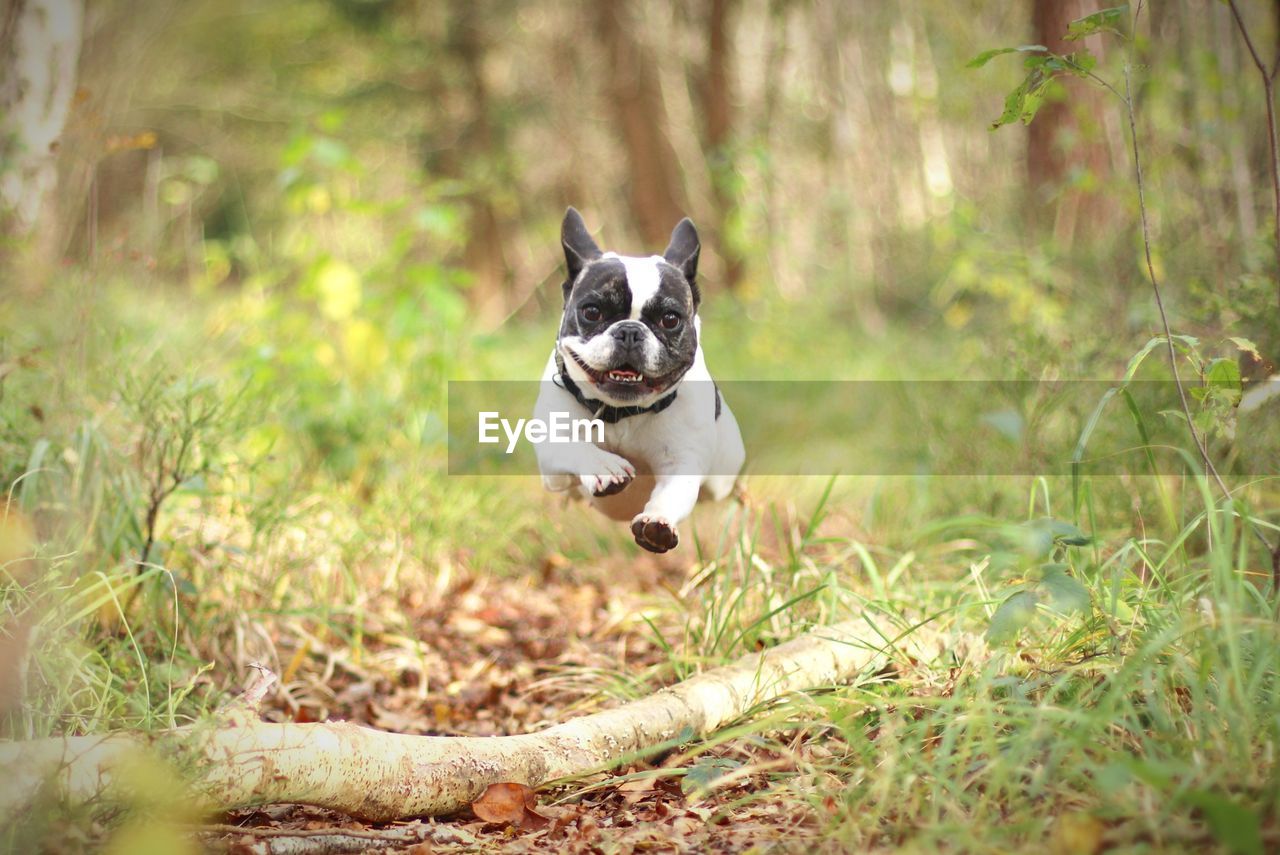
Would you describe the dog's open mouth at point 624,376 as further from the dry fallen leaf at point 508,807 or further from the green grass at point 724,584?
the dry fallen leaf at point 508,807

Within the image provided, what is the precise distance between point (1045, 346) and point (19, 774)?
486 centimetres

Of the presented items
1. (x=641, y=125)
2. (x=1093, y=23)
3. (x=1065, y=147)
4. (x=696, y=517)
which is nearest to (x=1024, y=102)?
(x=1093, y=23)

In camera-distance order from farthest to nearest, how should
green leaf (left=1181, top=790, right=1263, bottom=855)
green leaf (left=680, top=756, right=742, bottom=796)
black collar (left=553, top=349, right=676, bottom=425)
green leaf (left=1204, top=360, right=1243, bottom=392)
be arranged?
green leaf (left=680, top=756, right=742, bottom=796)
green leaf (left=1204, top=360, right=1243, bottom=392)
black collar (left=553, top=349, right=676, bottom=425)
green leaf (left=1181, top=790, right=1263, bottom=855)

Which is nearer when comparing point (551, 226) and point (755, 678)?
point (755, 678)

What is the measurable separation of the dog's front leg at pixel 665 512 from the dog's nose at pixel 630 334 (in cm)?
37

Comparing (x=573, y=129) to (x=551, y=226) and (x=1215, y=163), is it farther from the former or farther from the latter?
(x=1215, y=163)

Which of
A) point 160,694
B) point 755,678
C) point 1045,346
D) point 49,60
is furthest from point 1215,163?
point 49,60

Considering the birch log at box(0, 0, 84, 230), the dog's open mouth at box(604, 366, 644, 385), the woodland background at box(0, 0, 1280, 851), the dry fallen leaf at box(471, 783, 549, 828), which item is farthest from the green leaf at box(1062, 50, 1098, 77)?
the birch log at box(0, 0, 84, 230)

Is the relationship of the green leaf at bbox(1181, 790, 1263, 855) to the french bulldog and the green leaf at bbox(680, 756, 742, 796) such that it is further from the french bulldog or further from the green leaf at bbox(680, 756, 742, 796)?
the green leaf at bbox(680, 756, 742, 796)

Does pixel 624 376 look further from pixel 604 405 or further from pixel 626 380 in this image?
pixel 604 405

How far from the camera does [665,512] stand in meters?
2.22

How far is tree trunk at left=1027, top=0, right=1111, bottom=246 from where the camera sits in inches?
312

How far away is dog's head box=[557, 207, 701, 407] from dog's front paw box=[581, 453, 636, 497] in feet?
0.50

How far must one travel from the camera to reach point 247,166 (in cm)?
1762
